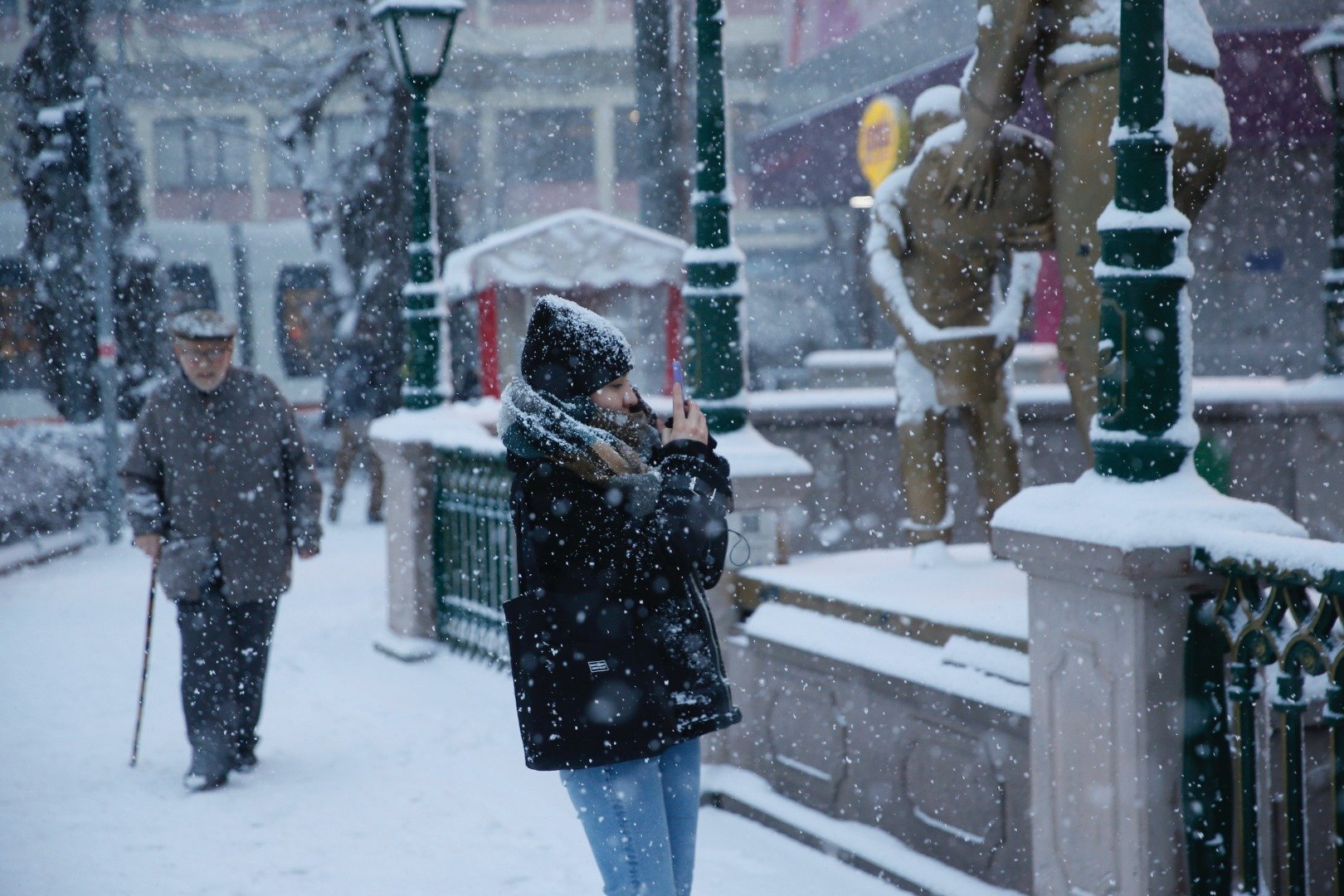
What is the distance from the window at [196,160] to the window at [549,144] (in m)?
7.20

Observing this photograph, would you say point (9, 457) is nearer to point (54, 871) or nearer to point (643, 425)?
point (54, 871)

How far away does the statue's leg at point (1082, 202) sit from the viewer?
471 cm

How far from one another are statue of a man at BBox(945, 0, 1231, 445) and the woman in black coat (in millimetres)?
2176

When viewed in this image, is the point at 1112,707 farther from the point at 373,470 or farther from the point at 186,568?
the point at 373,470

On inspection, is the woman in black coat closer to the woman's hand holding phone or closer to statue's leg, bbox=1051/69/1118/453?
the woman's hand holding phone

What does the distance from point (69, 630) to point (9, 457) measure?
4.50 m

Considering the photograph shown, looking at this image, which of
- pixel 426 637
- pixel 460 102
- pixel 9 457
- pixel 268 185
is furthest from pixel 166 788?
pixel 268 185

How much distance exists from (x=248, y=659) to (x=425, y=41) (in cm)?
396

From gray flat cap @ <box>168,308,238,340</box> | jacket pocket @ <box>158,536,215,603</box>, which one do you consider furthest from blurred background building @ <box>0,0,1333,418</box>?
jacket pocket @ <box>158,536,215,603</box>

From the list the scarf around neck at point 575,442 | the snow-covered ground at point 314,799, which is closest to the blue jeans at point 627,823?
the scarf around neck at point 575,442

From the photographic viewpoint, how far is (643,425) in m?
3.16

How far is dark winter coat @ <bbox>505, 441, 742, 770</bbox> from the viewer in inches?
115

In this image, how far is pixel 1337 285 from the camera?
7.78 meters

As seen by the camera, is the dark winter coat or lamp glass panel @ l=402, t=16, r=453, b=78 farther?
lamp glass panel @ l=402, t=16, r=453, b=78
